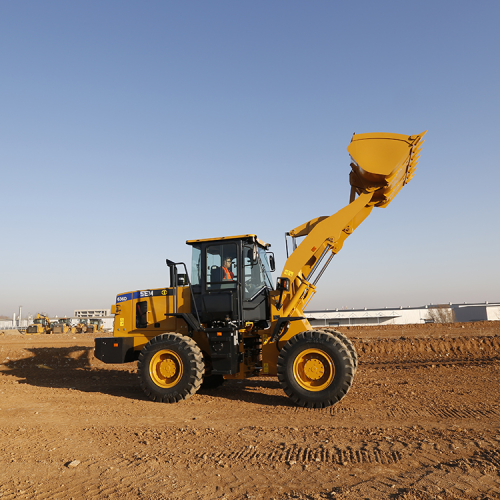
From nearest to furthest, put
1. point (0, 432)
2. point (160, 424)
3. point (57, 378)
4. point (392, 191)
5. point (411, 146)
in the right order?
point (0, 432) < point (160, 424) < point (411, 146) < point (392, 191) < point (57, 378)

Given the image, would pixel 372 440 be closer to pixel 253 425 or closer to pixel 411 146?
pixel 253 425

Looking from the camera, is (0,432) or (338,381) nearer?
(0,432)

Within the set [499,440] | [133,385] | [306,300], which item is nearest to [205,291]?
[306,300]

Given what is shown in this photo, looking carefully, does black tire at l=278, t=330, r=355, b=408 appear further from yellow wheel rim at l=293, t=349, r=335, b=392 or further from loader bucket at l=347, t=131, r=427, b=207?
loader bucket at l=347, t=131, r=427, b=207

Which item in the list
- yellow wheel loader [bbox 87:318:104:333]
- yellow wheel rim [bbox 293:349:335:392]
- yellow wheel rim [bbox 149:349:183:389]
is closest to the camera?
yellow wheel rim [bbox 293:349:335:392]

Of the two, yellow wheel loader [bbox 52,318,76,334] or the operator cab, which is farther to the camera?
yellow wheel loader [bbox 52,318,76,334]

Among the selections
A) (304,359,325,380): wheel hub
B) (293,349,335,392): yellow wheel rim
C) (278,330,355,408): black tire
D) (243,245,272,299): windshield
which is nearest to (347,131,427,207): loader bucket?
(243,245,272,299): windshield

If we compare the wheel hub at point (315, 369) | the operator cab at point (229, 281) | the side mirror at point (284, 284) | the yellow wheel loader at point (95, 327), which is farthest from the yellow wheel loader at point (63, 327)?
the wheel hub at point (315, 369)

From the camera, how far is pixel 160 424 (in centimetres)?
697

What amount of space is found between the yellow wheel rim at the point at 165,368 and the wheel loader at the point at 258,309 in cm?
2

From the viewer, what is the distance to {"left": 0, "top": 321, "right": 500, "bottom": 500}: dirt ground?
13.8 ft

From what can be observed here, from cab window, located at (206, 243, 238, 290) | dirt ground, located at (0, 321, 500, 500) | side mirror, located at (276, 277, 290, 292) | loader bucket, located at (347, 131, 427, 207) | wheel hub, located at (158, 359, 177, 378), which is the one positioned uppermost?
loader bucket, located at (347, 131, 427, 207)

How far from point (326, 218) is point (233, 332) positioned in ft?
10.3

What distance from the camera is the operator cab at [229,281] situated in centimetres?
907
